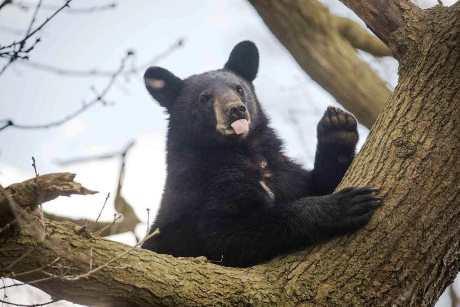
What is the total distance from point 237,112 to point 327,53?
323 cm

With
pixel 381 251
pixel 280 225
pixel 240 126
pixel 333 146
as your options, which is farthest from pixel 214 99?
pixel 381 251

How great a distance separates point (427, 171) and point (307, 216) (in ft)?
3.32

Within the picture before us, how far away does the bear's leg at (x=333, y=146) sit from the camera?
6.01m

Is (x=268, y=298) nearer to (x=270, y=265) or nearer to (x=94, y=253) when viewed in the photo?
(x=270, y=265)

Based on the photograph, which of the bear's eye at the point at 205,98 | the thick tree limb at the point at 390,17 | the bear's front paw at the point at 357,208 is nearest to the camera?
the bear's front paw at the point at 357,208

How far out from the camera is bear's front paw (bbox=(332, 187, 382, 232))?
478 centimetres

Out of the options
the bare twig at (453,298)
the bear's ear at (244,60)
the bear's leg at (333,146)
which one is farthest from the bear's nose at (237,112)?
the bare twig at (453,298)

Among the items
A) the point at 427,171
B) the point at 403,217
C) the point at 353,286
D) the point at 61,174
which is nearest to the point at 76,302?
the point at 61,174

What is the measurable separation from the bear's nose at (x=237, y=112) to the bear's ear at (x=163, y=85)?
103 centimetres

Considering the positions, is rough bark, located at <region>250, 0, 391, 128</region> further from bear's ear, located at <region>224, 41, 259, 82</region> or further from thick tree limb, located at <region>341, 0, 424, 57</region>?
thick tree limb, located at <region>341, 0, 424, 57</region>

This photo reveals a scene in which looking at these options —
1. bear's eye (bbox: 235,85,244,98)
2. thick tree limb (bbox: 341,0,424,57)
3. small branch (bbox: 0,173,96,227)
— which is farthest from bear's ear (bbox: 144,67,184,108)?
small branch (bbox: 0,173,96,227)

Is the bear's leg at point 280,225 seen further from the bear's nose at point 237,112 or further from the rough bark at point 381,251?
the bear's nose at point 237,112

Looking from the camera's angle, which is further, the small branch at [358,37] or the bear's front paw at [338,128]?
the small branch at [358,37]

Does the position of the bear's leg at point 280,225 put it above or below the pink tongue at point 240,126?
below
